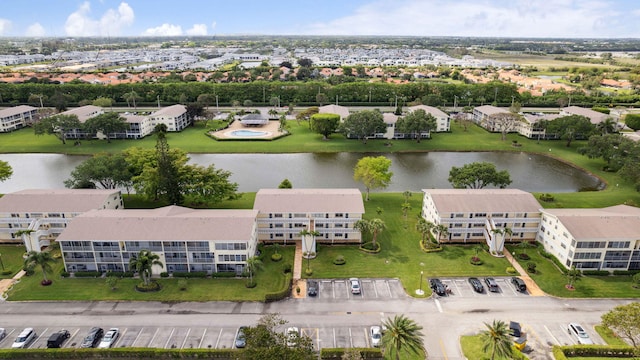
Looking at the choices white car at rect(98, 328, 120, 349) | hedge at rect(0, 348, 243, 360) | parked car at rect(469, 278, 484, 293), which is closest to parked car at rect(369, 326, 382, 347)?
hedge at rect(0, 348, 243, 360)

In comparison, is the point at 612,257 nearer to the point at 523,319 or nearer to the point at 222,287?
the point at 523,319

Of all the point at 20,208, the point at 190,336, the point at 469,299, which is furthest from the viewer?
the point at 20,208

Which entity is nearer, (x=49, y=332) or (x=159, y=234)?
(x=49, y=332)

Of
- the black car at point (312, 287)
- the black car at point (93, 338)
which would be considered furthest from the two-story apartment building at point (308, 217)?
the black car at point (93, 338)

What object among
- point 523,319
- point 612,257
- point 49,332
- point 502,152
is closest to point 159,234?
point 49,332

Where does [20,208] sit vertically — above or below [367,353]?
above

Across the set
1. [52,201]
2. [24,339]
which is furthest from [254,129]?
[24,339]

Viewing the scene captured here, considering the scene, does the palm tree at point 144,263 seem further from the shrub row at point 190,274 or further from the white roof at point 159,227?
the shrub row at point 190,274
